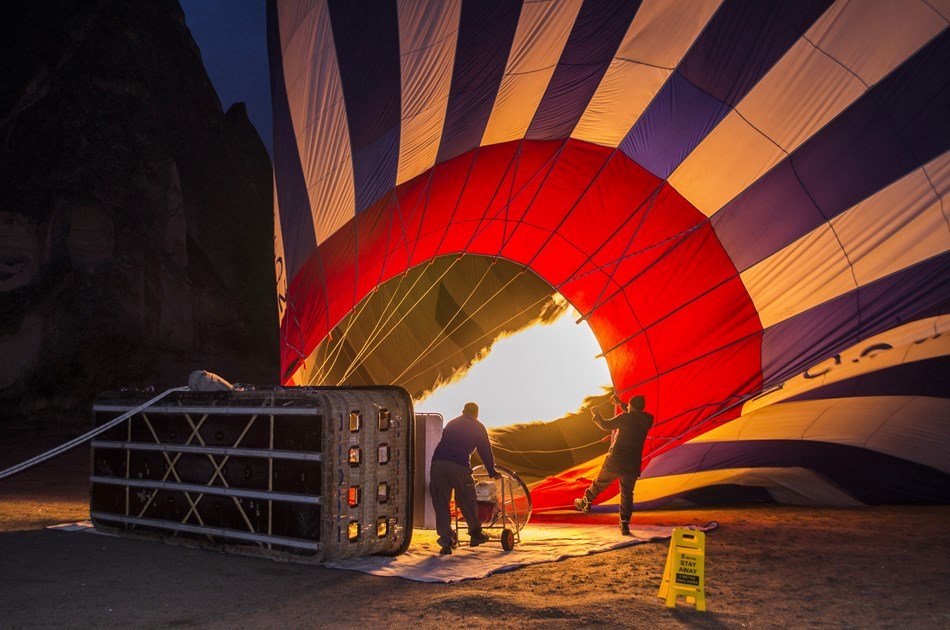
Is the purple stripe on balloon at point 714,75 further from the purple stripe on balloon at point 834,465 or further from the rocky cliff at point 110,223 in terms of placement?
the rocky cliff at point 110,223

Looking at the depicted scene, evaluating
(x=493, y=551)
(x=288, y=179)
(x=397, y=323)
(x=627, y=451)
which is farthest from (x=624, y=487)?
(x=288, y=179)

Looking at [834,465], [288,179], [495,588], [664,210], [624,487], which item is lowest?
[495,588]

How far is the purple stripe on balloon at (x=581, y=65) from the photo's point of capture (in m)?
6.29

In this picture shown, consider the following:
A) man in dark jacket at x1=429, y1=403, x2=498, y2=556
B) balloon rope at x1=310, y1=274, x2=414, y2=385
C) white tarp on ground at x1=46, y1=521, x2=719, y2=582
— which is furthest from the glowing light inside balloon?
man in dark jacket at x1=429, y1=403, x2=498, y2=556

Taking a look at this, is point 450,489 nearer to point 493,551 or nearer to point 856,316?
point 493,551

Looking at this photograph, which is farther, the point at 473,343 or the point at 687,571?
the point at 473,343

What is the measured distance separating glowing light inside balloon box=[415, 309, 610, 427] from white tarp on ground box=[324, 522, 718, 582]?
184cm

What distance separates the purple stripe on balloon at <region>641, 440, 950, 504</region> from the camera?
6.88 m

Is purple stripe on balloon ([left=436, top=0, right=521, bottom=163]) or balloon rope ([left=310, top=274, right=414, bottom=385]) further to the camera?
balloon rope ([left=310, top=274, right=414, bottom=385])

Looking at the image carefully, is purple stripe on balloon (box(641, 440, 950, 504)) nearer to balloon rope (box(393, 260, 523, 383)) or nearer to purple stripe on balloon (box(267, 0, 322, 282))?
balloon rope (box(393, 260, 523, 383))

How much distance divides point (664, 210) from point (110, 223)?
14.5 meters

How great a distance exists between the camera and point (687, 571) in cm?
387

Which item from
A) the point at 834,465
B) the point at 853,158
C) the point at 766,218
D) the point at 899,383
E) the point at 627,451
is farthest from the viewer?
the point at 834,465

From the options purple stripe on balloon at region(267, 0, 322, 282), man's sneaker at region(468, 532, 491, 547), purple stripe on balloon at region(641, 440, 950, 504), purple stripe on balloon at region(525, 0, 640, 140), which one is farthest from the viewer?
purple stripe on balloon at region(267, 0, 322, 282)
